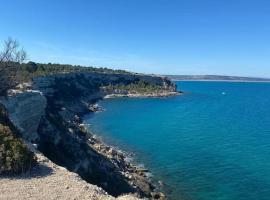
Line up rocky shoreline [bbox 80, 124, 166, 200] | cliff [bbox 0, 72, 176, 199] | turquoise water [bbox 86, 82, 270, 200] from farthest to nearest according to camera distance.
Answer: turquoise water [bbox 86, 82, 270, 200] → rocky shoreline [bbox 80, 124, 166, 200] → cliff [bbox 0, 72, 176, 199]

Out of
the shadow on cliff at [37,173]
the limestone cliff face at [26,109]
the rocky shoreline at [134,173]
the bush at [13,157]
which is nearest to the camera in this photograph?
Result: the shadow on cliff at [37,173]

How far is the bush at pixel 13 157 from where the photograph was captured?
26391 millimetres

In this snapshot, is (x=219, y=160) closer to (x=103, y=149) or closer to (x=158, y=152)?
(x=158, y=152)

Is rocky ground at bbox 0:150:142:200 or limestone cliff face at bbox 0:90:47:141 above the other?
limestone cliff face at bbox 0:90:47:141

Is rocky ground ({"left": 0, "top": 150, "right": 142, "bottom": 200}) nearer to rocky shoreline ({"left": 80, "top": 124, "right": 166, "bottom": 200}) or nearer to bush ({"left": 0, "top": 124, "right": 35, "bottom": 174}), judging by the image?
bush ({"left": 0, "top": 124, "right": 35, "bottom": 174})

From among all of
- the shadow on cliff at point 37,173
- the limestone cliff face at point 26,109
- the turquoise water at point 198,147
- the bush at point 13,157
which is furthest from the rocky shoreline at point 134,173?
the bush at point 13,157

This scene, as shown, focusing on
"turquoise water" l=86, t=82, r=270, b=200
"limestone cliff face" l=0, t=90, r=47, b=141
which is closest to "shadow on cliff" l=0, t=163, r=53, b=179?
"limestone cliff face" l=0, t=90, r=47, b=141

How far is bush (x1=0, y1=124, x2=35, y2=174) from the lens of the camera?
26391 mm

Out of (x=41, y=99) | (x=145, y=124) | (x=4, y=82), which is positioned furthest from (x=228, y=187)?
(x=145, y=124)

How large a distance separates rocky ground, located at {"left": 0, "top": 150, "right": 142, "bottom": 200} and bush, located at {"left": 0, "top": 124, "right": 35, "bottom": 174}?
566mm

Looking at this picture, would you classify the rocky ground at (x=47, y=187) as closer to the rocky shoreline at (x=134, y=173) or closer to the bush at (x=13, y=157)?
the bush at (x=13, y=157)

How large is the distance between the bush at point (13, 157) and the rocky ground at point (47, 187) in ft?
1.86

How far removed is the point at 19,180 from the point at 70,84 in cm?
13001

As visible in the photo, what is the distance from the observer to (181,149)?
72.9m
